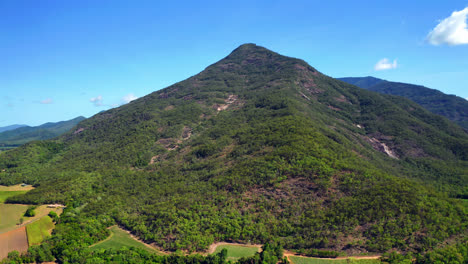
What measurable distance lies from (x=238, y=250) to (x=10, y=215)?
77.0m

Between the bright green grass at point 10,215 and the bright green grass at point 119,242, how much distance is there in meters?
30.4

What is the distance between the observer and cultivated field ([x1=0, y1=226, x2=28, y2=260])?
60.9m

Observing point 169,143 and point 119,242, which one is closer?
point 119,242

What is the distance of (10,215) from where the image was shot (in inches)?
3110

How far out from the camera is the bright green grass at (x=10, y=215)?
71.9 metres

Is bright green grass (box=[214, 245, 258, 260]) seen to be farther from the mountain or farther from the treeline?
the treeline

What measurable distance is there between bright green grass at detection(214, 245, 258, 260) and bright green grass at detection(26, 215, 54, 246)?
163ft

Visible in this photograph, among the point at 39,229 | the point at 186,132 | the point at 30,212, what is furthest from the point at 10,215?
the point at 186,132

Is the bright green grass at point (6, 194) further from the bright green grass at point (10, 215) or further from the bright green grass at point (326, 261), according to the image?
the bright green grass at point (326, 261)

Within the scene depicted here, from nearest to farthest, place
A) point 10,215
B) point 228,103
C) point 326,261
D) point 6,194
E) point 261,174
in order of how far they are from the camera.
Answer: point 326,261 → point 261,174 → point 10,215 → point 6,194 → point 228,103

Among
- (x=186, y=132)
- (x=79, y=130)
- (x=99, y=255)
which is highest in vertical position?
(x=79, y=130)

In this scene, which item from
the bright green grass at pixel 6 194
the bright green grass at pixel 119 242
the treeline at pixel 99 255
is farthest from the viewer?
the bright green grass at pixel 6 194

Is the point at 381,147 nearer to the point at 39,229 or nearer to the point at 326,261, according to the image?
the point at 326,261

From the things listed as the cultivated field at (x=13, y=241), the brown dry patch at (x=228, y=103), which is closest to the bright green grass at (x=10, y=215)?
the cultivated field at (x=13, y=241)
